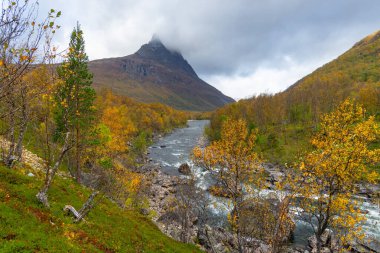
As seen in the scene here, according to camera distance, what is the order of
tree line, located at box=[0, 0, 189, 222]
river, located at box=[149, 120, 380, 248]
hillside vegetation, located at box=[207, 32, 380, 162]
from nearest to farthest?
tree line, located at box=[0, 0, 189, 222] < river, located at box=[149, 120, 380, 248] < hillside vegetation, located at box=[207, 32, 380, 162]

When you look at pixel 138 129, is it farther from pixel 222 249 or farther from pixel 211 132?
pixel 222 249

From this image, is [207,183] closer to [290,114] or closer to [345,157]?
[345,157]

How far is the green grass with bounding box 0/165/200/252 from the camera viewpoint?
41.8 ft

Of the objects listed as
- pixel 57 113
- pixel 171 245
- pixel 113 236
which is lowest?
pixel 171 245

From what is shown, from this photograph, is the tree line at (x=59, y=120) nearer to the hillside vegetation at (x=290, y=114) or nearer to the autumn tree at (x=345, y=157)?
the autumn tree at (x=345, y=157)

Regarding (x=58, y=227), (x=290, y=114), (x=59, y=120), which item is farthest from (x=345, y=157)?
(x=290, y=114)

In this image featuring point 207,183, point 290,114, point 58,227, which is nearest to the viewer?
point 58,227

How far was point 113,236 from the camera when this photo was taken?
1841 cm

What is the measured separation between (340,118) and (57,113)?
4527 cm

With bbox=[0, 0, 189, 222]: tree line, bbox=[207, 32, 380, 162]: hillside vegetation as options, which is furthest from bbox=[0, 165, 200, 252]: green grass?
bbox=[207, 32, 380, 162]: hillside vegetation

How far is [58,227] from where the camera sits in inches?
607

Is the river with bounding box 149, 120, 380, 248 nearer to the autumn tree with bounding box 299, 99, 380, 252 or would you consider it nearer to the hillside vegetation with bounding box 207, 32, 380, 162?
the autumn tree with bounding box 299, 99, 380, 252

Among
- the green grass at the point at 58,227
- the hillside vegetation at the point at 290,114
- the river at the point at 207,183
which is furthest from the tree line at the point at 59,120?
the hillside vegetation at the point at 290,114

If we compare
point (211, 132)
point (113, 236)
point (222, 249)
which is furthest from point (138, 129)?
point (113, 236)
